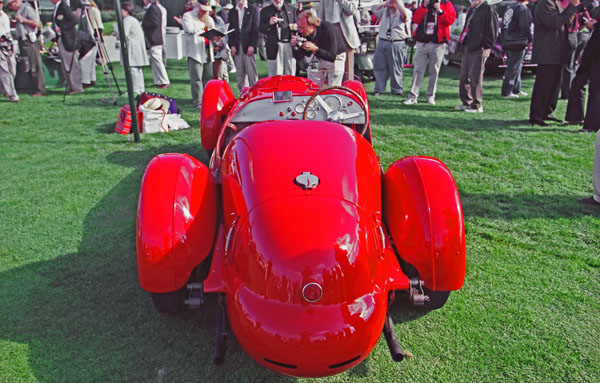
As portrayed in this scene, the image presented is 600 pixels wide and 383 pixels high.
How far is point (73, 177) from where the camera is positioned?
5.39 m

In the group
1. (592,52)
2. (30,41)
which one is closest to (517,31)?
(592,52)

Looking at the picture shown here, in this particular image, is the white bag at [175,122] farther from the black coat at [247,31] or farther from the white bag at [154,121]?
the black coat at [247,31]

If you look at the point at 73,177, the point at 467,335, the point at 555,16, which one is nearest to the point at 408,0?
the point at 555,16

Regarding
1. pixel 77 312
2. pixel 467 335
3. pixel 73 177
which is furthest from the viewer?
pixel 73 177

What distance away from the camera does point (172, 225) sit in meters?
2.51

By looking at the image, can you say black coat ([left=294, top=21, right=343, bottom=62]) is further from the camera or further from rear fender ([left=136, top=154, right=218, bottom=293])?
rear fender ([left=136, top=154, right=218, bottom=293])

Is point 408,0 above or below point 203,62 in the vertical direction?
above

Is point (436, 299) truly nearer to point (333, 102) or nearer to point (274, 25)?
point (333, 102)

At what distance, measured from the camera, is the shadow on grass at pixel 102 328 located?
249 cm

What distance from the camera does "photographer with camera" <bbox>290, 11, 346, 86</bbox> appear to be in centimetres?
664

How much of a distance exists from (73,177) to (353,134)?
158 inches

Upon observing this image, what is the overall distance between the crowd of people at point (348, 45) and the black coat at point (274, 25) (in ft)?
0.06

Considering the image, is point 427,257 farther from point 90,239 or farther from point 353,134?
point 90,239

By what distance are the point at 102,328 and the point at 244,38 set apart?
265 inches
